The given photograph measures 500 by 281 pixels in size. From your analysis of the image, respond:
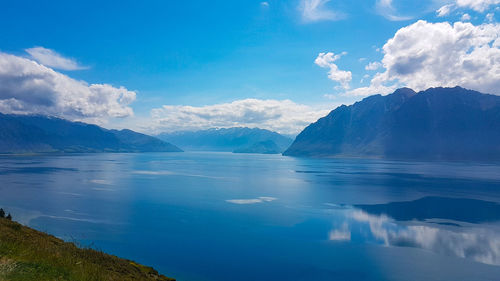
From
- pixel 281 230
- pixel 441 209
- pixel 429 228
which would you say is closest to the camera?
pixel 281 230

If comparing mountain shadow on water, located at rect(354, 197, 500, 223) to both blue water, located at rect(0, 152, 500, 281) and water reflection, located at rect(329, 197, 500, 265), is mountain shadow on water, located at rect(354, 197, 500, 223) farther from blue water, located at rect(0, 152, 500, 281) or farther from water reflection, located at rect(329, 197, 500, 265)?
blue water, located at rect(0, 152, 500, 281)

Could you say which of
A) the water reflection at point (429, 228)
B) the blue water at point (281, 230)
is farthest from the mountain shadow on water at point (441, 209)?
the blue water at point (281, 230)

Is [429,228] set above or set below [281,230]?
above

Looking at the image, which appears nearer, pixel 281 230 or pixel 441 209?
pixel 281 230

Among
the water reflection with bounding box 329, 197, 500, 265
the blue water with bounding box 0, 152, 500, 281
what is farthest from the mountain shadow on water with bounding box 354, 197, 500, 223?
the blue water with bounding box 0, 152, 500, 281

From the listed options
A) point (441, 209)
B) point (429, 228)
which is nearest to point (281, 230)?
point (429, 228)

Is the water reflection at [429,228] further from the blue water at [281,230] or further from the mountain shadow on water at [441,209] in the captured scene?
the blue water at [281,230]

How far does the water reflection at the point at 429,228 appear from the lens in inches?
1559

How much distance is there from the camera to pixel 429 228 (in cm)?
4975

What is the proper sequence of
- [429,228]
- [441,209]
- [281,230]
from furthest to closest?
1. [441,209]
2. [429,228]
3. [281,230]

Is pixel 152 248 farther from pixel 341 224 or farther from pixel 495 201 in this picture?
pixel 495 201

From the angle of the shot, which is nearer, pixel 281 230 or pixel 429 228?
pixel 281 230

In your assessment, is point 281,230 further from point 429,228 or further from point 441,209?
point 441,209

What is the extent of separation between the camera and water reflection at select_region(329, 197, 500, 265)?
39594mm
